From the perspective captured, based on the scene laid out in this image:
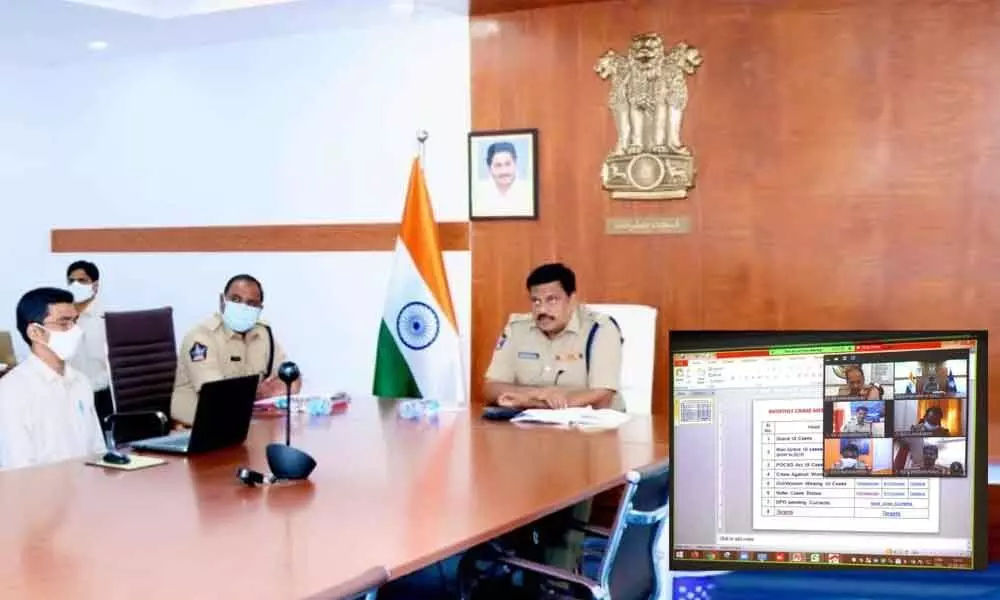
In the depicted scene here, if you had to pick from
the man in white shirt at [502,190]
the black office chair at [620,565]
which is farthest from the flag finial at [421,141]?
the black office chair at [620,565]

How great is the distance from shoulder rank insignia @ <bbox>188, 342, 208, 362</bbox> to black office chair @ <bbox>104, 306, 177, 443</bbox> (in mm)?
331

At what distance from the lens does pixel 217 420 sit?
314 centimetres

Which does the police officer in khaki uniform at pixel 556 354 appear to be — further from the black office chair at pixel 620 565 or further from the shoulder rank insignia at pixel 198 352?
the shoulder rank insignia at pixel 198 352

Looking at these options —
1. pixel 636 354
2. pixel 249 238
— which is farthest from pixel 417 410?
pixel 249 238

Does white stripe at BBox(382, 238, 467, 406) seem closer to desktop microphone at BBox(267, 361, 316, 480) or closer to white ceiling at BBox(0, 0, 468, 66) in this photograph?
white ceiling at BBox(0, 0, 468, 66)

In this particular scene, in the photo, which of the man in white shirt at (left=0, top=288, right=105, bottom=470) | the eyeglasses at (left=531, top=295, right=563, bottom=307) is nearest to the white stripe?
the eyeglasses at (left=531, top=295, right=563, bottom=307)

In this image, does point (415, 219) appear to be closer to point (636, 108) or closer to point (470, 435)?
point (636, 108)

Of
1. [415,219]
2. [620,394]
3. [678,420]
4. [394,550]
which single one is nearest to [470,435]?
[620,394]

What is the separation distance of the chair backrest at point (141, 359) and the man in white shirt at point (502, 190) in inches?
65.4

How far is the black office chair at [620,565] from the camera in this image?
2502mm

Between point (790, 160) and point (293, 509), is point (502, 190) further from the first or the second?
point (293, 509)

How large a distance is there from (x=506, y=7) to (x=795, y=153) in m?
1.57

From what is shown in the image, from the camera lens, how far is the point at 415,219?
5.63 m

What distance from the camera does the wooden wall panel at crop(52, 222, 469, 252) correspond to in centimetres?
608
